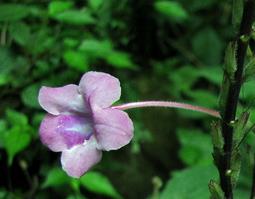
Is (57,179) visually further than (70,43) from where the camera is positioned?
No

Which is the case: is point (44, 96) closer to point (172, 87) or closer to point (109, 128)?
point (109, 128)

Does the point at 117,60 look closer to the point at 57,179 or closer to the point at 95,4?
the point at 95,4

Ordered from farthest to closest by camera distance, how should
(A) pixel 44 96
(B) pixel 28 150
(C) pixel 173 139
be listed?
(C) pixel 173 139
(B) pixel 28 150
(A) pixel 44 96

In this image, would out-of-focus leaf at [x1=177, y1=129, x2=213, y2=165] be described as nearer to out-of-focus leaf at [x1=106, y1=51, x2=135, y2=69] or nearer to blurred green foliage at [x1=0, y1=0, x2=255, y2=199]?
blurred green foliage at [x1=0, y1=0, x2=255, y2=199]

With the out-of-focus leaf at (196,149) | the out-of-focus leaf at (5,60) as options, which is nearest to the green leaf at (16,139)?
the out-of-focus leaf at (5,60)

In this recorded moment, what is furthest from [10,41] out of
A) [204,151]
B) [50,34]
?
[204,151]

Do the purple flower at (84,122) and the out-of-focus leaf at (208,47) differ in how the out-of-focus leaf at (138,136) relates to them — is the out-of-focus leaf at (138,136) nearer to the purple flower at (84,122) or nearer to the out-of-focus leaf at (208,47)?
the out-of-focus leaf at (208,47)

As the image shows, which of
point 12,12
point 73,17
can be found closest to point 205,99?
point 73,17
